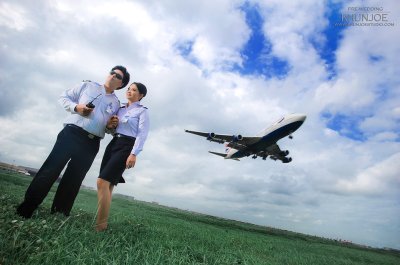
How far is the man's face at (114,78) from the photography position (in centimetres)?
545

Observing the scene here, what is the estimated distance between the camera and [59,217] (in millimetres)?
4797

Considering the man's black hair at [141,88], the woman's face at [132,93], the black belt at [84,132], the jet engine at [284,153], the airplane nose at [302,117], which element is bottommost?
the black belt at [84,132]

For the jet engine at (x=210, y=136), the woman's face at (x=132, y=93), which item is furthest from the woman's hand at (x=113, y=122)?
the jet engine at (x=210, y=136)

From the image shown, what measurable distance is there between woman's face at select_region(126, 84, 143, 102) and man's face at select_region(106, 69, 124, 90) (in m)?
0.27

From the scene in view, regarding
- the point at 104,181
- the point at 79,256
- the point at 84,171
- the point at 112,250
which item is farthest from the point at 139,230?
the point at 79,256

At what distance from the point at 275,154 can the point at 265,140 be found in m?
6.84

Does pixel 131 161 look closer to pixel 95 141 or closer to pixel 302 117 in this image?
pixel 95 141

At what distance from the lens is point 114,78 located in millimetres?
5445

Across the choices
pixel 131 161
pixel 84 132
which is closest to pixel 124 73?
pixel 84 132

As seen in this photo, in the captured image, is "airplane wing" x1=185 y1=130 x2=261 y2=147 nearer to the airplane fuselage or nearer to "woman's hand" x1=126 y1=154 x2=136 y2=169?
Answer: the airplane fuselage

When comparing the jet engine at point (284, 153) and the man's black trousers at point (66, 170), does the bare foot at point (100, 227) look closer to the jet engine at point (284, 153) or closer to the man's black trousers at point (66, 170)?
the man's black trousers at point (66, 170)

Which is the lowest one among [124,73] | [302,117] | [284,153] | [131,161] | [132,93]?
[131,161]

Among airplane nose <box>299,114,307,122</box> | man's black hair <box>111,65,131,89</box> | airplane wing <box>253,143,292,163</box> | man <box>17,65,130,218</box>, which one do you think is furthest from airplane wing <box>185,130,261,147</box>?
man <box>17,65,130,218</box>

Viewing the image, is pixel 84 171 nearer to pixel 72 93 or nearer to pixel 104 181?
pixel 104 181
